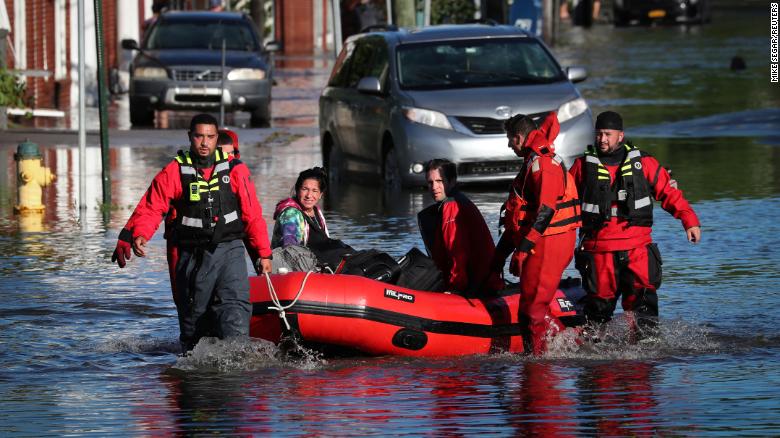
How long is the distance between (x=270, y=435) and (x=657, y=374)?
2.33 m

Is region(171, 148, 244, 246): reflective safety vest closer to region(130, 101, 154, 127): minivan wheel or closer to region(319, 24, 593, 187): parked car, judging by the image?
region(319, 24, 593, 187): parked car

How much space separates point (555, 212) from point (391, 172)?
9.48 metres

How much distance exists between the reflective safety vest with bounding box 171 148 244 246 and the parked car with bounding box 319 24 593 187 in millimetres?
8865

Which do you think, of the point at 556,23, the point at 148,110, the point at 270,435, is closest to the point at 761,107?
the point at 148,110

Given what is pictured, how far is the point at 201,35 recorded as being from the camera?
28.8m

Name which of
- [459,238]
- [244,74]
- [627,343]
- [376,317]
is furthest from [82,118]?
[244,74]

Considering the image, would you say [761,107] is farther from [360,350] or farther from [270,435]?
[270,435]

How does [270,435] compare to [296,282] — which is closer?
[270,435]

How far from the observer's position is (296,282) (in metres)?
9.98

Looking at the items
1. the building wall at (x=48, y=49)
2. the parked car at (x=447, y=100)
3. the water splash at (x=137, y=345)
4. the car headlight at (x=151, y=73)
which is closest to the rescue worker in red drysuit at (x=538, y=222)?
the water splash at (x=137, y=345)

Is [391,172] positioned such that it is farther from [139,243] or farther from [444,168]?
[139,243]

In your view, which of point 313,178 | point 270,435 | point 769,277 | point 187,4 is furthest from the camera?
point 187,4

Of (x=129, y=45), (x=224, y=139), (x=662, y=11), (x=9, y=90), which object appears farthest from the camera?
(x=662, y=11)

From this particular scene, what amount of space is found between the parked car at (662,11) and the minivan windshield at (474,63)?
49961 mm
